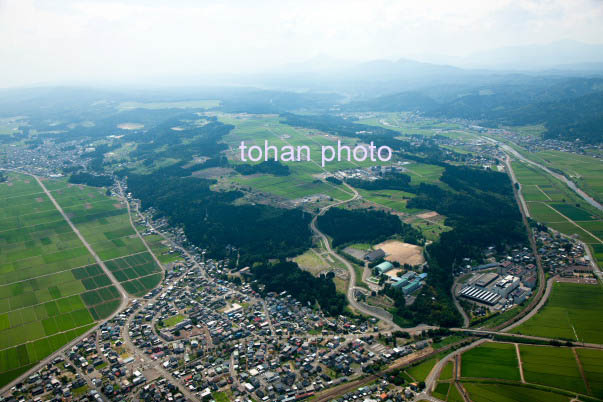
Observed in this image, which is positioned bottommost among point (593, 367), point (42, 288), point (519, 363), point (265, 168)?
point (42, 288)

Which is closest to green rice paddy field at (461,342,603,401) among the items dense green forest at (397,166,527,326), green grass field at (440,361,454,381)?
A: green grass field at (440,361,454,381)

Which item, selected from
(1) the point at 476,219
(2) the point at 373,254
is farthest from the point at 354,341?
(1) the point at 476,219

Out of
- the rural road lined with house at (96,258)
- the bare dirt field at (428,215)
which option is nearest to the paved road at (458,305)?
the bare dirt field at (428,215)

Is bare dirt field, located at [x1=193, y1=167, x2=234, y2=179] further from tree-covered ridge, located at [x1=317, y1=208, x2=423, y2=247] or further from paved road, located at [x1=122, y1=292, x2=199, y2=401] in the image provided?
paved road, located at [x1=122, y1=292, x2=199, y2=401]

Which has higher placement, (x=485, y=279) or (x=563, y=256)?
(x=563, y=256)

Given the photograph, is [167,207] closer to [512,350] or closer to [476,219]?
[476,219]

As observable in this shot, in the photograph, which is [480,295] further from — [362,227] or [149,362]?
[149,362]

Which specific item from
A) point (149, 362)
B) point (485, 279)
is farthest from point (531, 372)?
point (149, 362)
